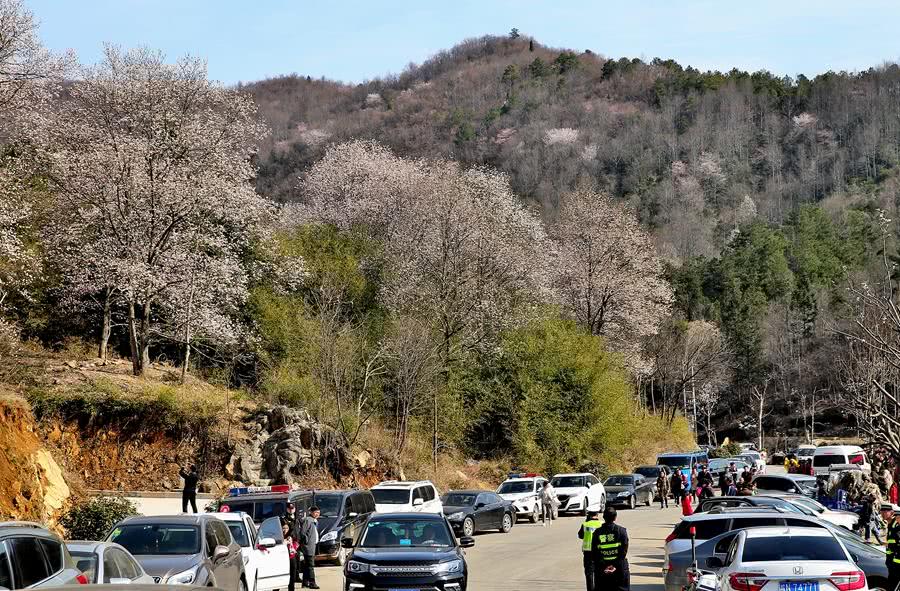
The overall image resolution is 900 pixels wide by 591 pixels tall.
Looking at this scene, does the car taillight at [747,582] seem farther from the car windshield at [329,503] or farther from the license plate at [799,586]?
the car windshield at [329,503]

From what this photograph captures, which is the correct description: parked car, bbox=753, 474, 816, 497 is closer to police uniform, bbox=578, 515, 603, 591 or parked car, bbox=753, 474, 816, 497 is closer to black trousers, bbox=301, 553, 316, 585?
black trousers, bbox=301, 553, 316, 585

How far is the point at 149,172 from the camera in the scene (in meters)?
39.3

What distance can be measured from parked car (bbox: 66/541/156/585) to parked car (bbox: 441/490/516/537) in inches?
768

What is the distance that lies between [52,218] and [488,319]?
74.9 feet

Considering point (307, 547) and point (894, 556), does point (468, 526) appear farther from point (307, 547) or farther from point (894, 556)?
point (894, 556)

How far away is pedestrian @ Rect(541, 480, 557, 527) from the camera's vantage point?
3634cm

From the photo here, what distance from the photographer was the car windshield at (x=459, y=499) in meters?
32.8

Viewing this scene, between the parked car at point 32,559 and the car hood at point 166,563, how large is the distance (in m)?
3.40

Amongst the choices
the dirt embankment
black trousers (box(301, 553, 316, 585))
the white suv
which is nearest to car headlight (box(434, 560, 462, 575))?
black trousers (box(301, 553, 316, 585))

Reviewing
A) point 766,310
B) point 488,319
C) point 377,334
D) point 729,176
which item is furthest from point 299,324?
point 729,176

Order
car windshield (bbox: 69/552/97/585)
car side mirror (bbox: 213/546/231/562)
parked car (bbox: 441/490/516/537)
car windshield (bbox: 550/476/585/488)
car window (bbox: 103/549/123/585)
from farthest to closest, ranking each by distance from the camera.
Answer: car windshield (bbox: 550/476/585/488) → parked car (bbox: 441/490/516/537) → car side mirror (bbox: 213/546/231/562) → car window (bbox: 103/549/123/585) → car windshield (bbox: 69/552/97/585)

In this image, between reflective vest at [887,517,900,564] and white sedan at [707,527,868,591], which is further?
reflective vest at [887,517,900,564]

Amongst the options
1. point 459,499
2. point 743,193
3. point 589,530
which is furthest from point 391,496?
point 743,193

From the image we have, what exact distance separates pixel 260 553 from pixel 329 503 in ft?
23.5
